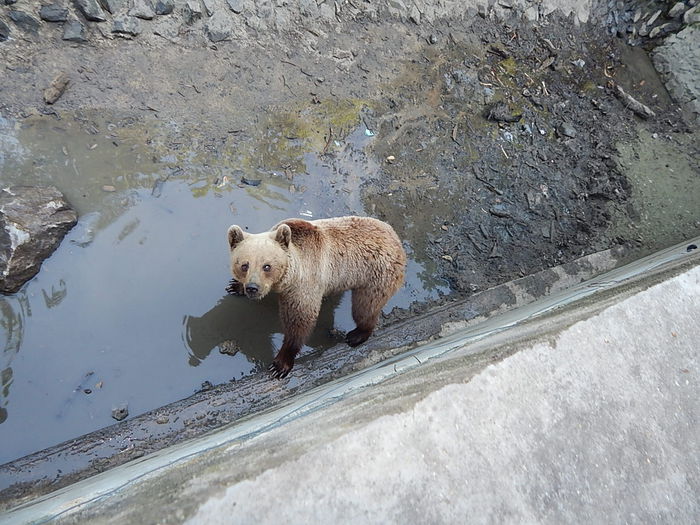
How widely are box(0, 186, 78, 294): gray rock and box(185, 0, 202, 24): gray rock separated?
2.49 m

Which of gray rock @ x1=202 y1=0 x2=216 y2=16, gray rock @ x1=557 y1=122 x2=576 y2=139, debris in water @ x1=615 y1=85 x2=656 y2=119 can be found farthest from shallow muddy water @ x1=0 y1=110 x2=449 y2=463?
debris in water @ x1=615 y1=85 x2=656 y2=119

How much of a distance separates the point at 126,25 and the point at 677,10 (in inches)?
291

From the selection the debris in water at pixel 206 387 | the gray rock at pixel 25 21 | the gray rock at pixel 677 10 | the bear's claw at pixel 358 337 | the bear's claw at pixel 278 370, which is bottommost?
the debris in water at pixel 206 387

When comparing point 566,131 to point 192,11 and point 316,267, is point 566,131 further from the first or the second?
point 192,11

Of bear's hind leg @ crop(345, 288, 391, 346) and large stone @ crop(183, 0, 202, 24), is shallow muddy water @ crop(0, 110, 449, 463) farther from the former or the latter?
large stone @ crop(183, 0, 202, 24)

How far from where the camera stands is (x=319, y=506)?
6.62 feet

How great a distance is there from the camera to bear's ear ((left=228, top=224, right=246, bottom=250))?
11.6 feet

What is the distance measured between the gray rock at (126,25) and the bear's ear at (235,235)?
3067mm

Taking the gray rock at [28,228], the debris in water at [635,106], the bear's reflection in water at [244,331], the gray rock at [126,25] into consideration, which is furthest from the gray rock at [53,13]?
the debris in water at [635,106]

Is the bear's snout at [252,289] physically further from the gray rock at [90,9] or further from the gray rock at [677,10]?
the gray rock at [677,10]

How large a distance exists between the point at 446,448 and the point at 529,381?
63 cm

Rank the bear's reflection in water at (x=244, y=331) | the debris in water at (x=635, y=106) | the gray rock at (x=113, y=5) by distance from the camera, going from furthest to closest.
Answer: the debris in water at (x=635, y=106), the gray rock at (x=113, y=5), the bear's reflection in water at (x=244, y=331)

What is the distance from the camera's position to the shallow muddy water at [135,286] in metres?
3.75

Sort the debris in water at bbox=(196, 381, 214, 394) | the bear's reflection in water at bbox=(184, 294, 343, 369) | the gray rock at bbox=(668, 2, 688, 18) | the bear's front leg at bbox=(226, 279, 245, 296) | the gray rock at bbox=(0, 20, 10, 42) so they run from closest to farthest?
the debris in water at bbox=(196, 381, 214, 394) → the bear's reflection in water at bbox=(184, 294, 343, 369) → the bear's front leg at bbox=(226, 279, 245, 296) → the gray rock at bbox=(0, 20, 10, 42) → the gray rock at bbox=(668, 2, 688, 18)
